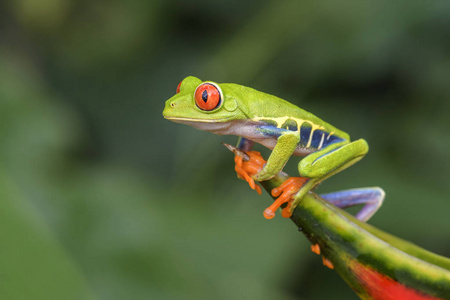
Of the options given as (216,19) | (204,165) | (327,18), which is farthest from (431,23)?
(204,165)

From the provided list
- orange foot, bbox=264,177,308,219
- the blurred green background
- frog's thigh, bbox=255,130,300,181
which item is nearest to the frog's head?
frog's thigh, bbox=255,130,300,181

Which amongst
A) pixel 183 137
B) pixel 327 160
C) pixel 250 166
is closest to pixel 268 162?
pixel 250 166

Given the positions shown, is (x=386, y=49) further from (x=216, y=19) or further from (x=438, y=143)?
(x=216, y=19)

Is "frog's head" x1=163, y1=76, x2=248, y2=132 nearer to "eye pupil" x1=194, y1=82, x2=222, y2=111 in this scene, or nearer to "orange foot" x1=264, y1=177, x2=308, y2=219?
"eye pupil" x1=194, y1=82, x2=222, y2=111

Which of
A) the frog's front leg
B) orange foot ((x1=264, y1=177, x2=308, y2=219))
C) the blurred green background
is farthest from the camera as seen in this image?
the blurred green background

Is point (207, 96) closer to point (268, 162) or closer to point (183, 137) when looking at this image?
point (268, 162)

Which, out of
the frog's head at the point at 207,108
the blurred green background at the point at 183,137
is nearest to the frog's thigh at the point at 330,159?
the frog's head at the point at 207,108
